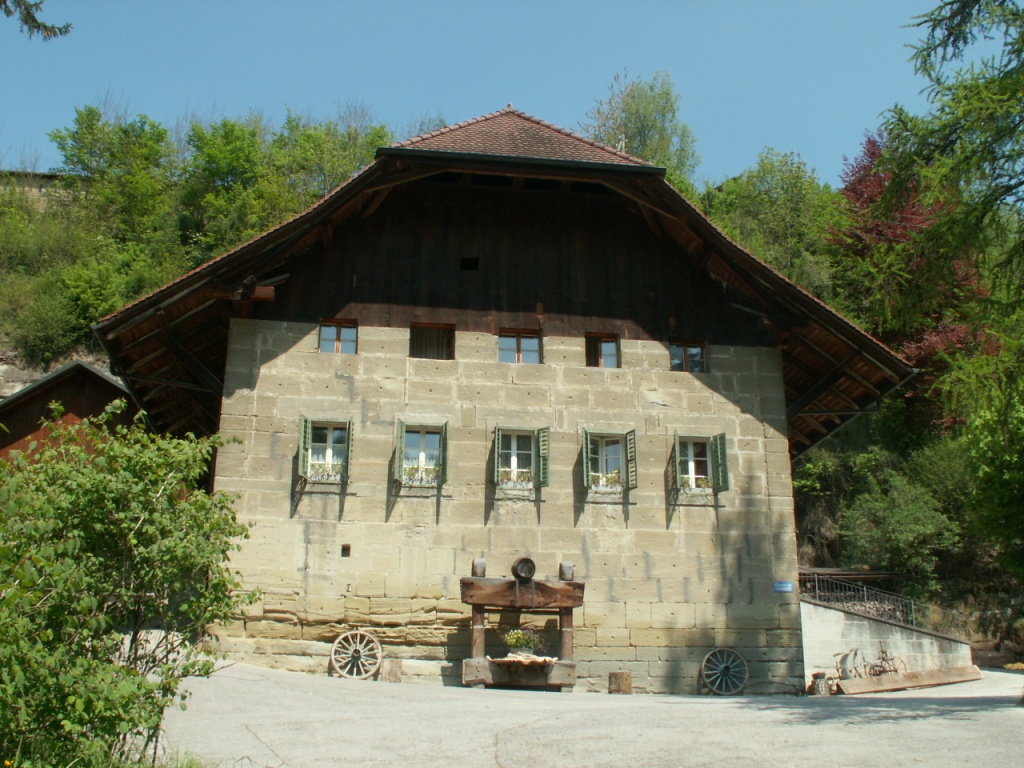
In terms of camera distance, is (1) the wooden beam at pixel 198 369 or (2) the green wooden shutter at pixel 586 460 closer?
(2) the green wooden shutter at pixel 586 460

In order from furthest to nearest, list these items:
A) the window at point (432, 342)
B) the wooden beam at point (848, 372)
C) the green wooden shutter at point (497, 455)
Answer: the wooden beam at point (848, 372), the window at point (432, 342), the green wooden shutter at point (497, 455)

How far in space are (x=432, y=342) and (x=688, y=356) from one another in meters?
4.79

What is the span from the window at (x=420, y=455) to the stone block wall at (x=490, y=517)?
0.18 m

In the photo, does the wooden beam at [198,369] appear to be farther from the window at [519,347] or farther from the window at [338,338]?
the window at [519,347]

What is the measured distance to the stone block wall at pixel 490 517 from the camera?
16.4 metres

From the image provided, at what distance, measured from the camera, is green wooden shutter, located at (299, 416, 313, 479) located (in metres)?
16.6

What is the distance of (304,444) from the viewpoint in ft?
54.7

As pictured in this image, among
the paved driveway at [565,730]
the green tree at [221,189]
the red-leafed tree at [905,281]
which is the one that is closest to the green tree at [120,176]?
the green tree at [221,189]

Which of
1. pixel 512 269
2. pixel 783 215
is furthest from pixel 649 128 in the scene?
pixel 512 269

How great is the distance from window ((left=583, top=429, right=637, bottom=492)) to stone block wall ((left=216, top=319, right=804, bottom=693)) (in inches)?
8.8

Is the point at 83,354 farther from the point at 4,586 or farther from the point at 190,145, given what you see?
the point at 4,586

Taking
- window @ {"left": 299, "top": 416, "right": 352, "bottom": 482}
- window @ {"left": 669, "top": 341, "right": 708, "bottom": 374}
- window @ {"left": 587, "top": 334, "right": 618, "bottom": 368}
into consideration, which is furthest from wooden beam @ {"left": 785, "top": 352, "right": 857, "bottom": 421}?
window @ {"left": 299, "top": 416, "right": 352, "bottom": 482}

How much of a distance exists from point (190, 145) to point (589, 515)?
142ft

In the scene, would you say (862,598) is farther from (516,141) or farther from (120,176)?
(120,176)
